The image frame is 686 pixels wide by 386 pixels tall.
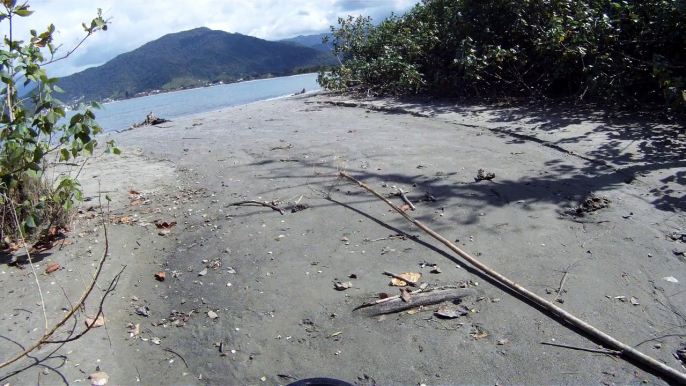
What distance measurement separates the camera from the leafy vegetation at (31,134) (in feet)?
12.4

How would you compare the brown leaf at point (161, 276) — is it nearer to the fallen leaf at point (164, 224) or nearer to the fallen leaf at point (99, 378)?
the fallen leaf at point (164, 224)

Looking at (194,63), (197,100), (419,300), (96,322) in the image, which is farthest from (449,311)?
(194,63)

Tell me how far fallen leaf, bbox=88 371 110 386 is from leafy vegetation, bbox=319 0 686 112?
272 inches

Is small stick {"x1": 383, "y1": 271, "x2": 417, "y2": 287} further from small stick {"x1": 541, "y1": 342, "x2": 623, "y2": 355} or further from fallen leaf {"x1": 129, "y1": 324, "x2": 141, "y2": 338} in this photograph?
fallen leaf {"x1": 129, "y1": 324, "x2": 141, "y2": 338}

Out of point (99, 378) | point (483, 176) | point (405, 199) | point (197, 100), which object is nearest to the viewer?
point (99, 378)

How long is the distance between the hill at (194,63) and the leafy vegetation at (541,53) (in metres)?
8.20

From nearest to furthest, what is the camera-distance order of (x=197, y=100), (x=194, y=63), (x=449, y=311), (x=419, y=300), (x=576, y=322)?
1. (x=576, y=322)
2. (x=449, y=311)
3. (x=419, y=300)
4. (x=197, y=100)
5. (x=194, y=63)

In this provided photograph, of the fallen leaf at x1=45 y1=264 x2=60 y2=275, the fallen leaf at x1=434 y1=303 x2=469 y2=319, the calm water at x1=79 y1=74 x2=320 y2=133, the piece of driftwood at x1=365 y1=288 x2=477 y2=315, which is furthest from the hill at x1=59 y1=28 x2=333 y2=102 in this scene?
the fallen leaf at x1=434 y1=303 x2=469 y2=319

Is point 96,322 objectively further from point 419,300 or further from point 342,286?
point 419,300

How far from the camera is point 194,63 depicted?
22.4 metres

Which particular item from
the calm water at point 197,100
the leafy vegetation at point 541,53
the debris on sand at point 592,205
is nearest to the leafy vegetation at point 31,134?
the debris on sand at point 592,205

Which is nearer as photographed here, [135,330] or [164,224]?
[135,330]

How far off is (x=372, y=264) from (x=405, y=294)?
0.53 m

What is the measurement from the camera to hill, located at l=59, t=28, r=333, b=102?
1842cm
